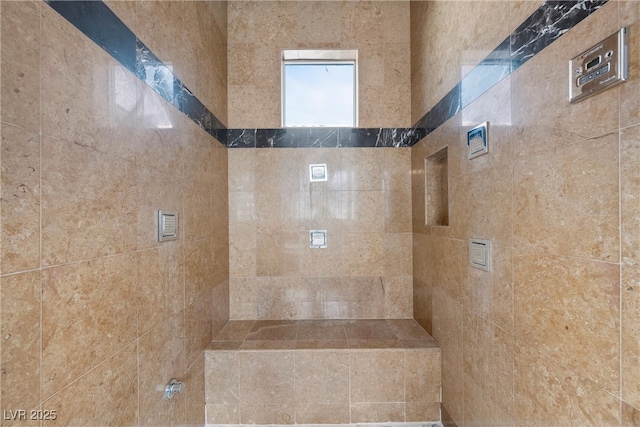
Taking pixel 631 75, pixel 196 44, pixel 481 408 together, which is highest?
pixel 196 44

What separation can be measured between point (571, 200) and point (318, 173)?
5.44ft

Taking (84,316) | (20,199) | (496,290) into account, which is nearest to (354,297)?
(496,290)

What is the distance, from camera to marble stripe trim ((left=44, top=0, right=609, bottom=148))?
0.83 meters

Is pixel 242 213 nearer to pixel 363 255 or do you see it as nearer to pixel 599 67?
pixel 363 255

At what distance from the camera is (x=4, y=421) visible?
617 millimetres

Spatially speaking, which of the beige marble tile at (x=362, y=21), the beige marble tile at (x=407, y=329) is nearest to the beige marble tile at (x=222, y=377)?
the beige marble tile at (x=407, y=329)

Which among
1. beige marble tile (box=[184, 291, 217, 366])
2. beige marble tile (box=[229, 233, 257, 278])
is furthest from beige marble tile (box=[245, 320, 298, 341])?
beige marble tile (box=[229, 233, 257, 278])

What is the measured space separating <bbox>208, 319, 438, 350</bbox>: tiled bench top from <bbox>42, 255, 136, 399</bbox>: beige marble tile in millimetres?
925

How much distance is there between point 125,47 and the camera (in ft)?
3.34

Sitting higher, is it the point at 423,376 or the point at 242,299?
the point at 242,299

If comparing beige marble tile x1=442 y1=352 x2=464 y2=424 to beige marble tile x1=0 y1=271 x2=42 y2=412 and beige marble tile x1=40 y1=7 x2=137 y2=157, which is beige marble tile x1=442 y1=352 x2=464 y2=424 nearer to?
beige marble tile x1=0 y1=271 x2=42 y2=412

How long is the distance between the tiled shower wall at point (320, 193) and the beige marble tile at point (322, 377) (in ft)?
1.75

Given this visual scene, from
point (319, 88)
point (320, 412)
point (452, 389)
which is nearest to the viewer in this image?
point (452, 389)

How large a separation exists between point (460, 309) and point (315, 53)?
2374mm
